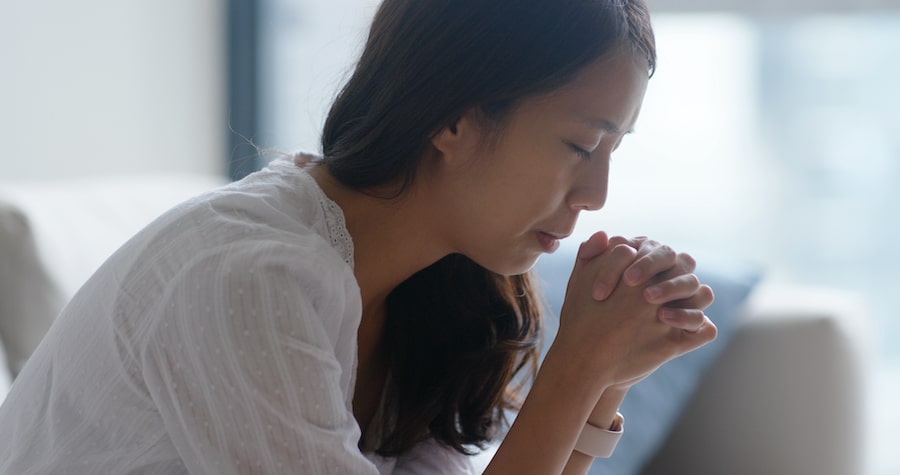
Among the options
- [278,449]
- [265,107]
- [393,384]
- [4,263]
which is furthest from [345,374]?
[265,107]

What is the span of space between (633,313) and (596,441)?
0.22m

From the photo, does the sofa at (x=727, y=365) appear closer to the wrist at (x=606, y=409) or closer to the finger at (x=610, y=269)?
the wrist at (x=606, y=409)

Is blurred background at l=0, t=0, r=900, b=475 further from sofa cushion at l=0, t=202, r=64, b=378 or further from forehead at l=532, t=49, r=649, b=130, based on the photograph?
forehead at l=532, t=49, r=649, b=130

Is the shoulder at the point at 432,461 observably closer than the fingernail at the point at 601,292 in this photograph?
No

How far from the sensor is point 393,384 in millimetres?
1318

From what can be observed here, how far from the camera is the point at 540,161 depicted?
1025 millimetres

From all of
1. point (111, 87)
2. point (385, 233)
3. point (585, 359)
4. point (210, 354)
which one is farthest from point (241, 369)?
point (111, 87)

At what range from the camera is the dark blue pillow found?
1.70m

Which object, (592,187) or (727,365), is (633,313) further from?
(727,365)

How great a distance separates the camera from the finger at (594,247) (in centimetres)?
116

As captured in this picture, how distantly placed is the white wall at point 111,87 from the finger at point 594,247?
1.50 metres

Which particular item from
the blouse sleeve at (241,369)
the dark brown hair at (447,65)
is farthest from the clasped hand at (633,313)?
the blouse sleeve at (241,369)

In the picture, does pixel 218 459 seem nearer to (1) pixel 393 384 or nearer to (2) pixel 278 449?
(2) pixel 278 449

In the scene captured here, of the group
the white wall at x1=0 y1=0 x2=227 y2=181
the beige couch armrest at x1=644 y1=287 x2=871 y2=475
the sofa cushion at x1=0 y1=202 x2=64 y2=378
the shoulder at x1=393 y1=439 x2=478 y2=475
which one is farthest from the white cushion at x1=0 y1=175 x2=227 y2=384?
the beige couch armrest at x1=644 y1=287 x2=871 y2=475
